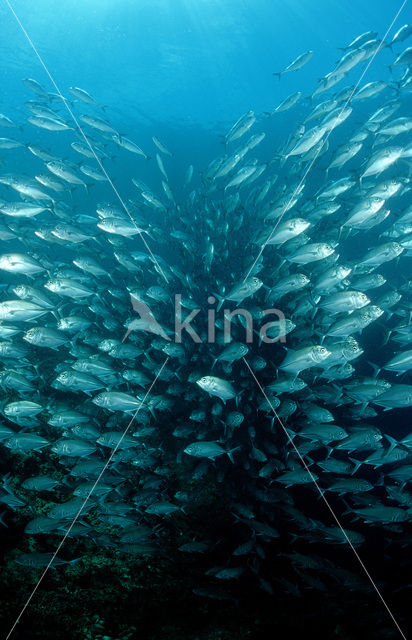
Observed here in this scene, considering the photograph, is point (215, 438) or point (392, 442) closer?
point (392, 442)

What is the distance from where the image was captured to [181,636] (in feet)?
11.2

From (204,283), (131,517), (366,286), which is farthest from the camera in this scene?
(204,283)

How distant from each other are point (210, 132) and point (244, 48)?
17.7ft

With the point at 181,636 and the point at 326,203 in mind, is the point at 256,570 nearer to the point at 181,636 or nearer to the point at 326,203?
the point at 181,636

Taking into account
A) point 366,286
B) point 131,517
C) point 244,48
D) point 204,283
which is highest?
point 244,48

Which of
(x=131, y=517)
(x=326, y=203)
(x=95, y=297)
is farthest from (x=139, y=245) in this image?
(x=131, y=517)

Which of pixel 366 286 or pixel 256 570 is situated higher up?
pixel 366 286

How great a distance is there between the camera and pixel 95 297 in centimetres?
532

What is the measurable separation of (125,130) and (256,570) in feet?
87.9

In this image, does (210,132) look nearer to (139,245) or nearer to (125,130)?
(125,130)

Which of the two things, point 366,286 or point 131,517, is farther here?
point 366,286

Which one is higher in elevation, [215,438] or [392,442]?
[215,438]

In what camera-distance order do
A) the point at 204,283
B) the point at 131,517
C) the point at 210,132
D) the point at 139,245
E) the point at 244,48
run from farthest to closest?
the point at 210,132
the point at 244,48
the point at 139,245
the point at 204,283
the point at 131,517

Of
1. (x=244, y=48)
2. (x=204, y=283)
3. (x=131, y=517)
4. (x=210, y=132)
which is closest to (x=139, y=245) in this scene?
(x=204, y=283)
